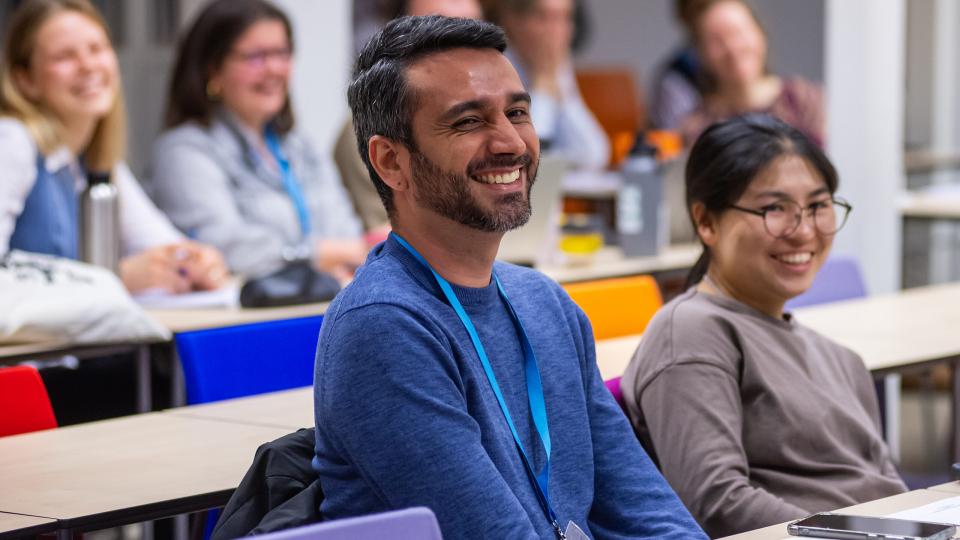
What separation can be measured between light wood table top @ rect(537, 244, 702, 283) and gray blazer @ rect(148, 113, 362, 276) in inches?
30.3

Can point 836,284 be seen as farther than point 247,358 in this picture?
Yes

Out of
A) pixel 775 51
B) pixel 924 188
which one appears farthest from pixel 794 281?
pixel 775 51

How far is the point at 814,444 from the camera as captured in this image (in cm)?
241

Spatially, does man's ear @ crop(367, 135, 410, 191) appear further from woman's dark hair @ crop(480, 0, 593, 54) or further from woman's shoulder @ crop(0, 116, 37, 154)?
woman's dark hair @ crop(480, 0, 593, 54)

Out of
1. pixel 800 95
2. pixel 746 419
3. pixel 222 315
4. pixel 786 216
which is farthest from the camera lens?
pixel 800 95

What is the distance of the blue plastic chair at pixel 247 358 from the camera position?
291 centimetres

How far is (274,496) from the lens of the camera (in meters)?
1.80

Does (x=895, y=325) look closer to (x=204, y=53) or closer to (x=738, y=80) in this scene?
(x=204, y=53)

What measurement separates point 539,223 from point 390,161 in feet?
8.27

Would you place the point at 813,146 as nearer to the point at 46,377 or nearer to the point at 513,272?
the point at 513,272

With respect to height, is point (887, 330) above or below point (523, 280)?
below

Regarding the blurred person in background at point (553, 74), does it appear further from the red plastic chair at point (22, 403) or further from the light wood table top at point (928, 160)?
the red plastic chair at point (22, 403)

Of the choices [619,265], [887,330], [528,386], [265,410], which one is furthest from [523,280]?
[619,265]

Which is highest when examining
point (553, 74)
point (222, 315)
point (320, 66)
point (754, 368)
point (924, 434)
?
point (320, 66)
